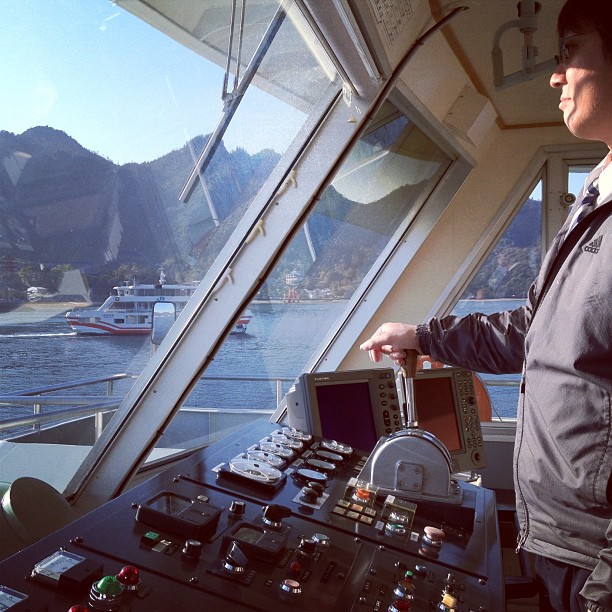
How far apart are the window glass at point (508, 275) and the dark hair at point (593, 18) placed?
115 inches

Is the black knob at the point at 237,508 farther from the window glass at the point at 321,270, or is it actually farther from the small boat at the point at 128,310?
the window glass at the point at 321,270

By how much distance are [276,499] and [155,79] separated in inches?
45.8

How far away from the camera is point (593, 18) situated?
120 centimetres

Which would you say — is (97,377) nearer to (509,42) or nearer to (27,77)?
(27,77)

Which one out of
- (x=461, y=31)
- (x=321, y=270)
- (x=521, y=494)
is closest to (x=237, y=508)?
(x=521, y=494)

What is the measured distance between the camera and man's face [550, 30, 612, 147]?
1.19 meters

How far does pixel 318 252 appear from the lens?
335 cm

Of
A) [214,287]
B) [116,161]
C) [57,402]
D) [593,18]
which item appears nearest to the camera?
[593,18]

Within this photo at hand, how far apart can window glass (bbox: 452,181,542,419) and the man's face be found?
2902mm

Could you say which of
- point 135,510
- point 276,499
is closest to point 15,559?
point 135,510

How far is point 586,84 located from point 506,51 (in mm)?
1838

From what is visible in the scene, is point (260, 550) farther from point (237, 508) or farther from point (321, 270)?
point (321, 270)

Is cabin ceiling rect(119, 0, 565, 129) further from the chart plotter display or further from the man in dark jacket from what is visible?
the chart plotter display

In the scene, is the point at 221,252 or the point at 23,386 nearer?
the point at 23,386
